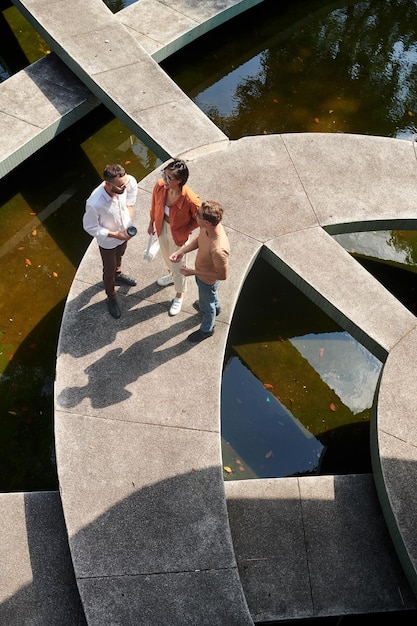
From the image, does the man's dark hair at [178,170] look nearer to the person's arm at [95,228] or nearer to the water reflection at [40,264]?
the person's arm at [95,228]

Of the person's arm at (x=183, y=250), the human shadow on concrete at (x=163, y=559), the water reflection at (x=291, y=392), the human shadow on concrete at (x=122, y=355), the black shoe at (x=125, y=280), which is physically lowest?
the water reflection at (x=291, y=392)

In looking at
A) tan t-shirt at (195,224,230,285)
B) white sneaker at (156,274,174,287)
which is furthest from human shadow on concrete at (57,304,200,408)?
tan t-shirt at (195,224,230,285)

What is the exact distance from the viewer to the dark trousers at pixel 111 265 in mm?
6848

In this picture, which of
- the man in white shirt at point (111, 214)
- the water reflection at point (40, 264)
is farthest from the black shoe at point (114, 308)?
the water reflection at point (40, 264)

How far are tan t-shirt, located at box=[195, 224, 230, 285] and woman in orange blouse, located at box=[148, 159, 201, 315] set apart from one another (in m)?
0.39

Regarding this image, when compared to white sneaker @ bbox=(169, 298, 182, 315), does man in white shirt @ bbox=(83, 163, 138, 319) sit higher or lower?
higher

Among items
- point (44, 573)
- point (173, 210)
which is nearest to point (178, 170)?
point (173, 210)

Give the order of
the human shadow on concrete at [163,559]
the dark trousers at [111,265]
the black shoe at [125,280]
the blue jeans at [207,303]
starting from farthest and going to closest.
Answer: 1. the black shoe at [125,280]
2. the dark trousers at [111,265]
3. the blue jeans at [207,303]
4. the human shadow on concrete at [163,559]

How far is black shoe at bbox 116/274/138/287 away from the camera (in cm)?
761

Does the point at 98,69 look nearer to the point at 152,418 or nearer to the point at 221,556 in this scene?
the point at 152,418

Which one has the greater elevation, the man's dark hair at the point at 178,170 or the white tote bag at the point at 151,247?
the man's dark hair at the point at 178,170

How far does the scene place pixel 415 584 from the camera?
6129 millimetres

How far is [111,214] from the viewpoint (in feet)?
21.3

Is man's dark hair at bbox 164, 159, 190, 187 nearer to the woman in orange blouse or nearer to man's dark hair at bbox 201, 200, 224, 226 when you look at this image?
the woman in orange blouse
